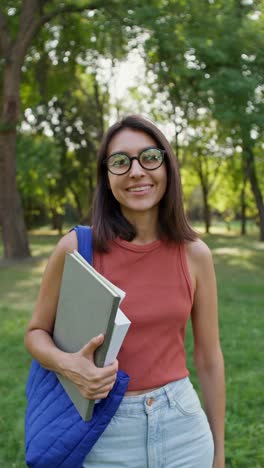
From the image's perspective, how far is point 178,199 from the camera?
5.74 ft

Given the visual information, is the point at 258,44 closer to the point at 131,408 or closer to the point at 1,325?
the point at 1,325

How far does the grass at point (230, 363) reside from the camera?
392 centimetres

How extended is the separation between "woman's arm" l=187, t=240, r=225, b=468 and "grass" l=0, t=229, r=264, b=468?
2147 millimetres

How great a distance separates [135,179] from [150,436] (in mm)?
768

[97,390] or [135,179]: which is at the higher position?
[135,179]

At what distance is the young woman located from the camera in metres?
1.53

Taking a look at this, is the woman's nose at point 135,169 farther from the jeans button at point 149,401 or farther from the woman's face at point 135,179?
the jeans button at point 149,401

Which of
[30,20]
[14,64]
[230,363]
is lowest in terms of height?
[230,363]

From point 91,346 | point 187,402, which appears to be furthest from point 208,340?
point 91,346

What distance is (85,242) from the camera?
1597mm

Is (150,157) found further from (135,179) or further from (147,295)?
(147,295)

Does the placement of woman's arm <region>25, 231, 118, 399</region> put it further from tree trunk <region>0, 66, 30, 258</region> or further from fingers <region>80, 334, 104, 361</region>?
tree trunk <region>0, 66, 30, 258</region>

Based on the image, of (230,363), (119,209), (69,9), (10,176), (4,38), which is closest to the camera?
(119,209)

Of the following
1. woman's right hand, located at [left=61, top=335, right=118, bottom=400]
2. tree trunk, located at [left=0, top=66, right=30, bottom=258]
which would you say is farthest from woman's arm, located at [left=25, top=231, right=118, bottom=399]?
tree trunk, located at [left=0, top=66, right=30, bottom=258]
